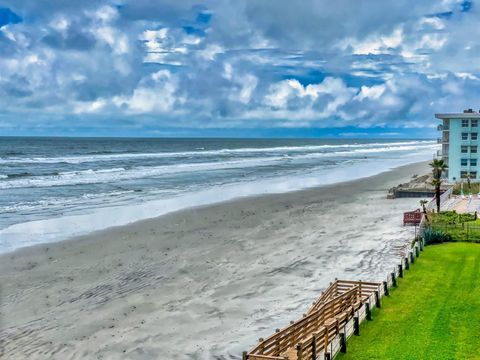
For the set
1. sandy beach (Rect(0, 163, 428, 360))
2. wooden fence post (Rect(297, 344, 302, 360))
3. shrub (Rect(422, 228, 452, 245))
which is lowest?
sandy beach (Rect(0, 163, 428, 360))

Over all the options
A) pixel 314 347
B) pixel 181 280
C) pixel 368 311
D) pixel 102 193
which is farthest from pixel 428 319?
pixel 102 193

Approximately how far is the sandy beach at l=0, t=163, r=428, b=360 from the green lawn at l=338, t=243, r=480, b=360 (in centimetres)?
302

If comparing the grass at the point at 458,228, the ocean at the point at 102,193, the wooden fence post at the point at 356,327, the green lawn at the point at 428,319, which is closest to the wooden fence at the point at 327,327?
the wooden fence post at the point at 356,327

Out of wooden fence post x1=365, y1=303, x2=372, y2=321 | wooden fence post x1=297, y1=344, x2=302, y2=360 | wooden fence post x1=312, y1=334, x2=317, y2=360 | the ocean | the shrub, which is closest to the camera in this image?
wooden fence post x1=297, y1=344, x2=302, y2=360

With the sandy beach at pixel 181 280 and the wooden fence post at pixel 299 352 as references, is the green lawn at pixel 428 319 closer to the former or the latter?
the wooden fence post at pixel 299 352

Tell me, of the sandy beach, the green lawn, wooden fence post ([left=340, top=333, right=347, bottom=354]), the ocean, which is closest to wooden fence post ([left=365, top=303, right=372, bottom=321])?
the green lawn

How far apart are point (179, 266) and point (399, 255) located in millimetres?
11707

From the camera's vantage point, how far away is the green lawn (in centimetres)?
1645

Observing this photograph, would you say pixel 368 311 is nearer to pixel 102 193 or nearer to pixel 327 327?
pixel 327 327

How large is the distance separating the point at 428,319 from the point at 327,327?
4472 mm

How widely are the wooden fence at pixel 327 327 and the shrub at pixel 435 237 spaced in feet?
33.0

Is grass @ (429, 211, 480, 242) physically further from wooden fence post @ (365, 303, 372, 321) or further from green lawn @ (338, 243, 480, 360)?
wooden fence post @ (365, 303, 372, 321)

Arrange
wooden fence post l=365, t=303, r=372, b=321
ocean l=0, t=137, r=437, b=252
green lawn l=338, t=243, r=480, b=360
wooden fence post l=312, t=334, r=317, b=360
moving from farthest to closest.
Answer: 1. ocean l=0, t=137, r=437, b=252
2. wooden fence post l=365, t=303, r=372, b=321
3. green lawn l=338, t=243, r=480, b=360
4. wooden fence post l=312, t=334, r=317, b=360

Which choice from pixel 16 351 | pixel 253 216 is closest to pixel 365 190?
pixel 253 216
